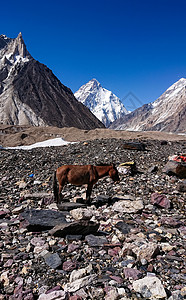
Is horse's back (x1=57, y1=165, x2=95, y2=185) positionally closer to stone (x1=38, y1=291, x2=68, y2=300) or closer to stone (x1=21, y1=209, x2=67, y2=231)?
stone (x1=21, y1=209, x2=67, y2=231)

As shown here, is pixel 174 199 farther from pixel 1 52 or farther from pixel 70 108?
pixel 1 52

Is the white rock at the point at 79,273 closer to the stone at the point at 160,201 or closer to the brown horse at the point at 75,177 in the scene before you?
the brown horse at the point at 75,177

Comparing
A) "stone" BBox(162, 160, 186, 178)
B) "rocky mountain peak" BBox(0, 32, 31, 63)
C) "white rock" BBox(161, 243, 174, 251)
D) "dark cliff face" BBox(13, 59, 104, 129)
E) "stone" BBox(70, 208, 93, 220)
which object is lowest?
"white rock" BBox(161, 243, 174, 251)

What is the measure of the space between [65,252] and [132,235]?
1.67 m

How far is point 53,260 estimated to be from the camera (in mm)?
4125

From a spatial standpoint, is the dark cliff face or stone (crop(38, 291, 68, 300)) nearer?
stone (crop(38, 291, 68, 300))

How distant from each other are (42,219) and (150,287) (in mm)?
3360

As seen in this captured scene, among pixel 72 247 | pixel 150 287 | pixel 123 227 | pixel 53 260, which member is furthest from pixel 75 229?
pixel 150 287

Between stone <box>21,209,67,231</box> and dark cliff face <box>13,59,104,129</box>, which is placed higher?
dark cliff face <box>13,59,104,129</box>

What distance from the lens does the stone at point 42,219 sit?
558 cm

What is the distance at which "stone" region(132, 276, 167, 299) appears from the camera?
3.21m

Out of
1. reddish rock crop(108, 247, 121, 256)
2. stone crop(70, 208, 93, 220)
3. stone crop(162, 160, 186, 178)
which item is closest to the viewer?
reddish rock crop(108, 247, 121, 256)

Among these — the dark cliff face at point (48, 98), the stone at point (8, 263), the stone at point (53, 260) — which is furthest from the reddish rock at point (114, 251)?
the dark cliff face at point (48, 98)

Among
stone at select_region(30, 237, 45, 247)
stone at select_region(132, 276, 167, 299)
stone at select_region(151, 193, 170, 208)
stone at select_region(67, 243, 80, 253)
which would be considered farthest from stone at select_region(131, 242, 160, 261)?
stone at select_region(151, 193, 170, 208)
